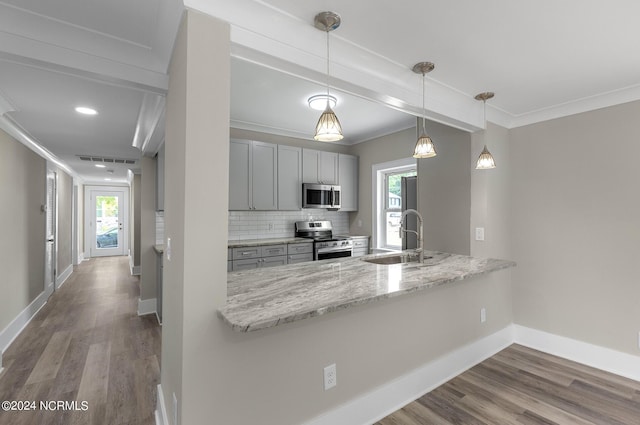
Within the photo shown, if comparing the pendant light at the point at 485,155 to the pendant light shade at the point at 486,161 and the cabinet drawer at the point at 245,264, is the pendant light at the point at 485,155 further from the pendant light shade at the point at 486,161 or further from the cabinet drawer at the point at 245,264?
the cabinet drawer at the point at 245,264

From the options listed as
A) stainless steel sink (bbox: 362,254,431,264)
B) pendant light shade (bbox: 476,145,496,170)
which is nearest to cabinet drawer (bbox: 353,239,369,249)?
stainless steel sink (bbox: 362,254,431,264)

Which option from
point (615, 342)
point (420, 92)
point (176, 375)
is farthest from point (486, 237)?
point (176, 375)

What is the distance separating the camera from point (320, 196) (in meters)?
4.55

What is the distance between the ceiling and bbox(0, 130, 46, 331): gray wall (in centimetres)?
75

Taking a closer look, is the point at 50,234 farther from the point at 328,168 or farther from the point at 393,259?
the point at 393,259

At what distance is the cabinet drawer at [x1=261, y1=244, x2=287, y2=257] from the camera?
383 centimetres

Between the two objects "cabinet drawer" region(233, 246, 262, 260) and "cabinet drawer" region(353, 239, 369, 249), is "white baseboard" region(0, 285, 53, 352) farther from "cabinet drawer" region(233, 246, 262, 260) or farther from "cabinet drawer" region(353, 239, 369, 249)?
"cabinet drawer" region(353, 239, 369, 249)

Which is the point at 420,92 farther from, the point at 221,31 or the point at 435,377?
the point at 435,377

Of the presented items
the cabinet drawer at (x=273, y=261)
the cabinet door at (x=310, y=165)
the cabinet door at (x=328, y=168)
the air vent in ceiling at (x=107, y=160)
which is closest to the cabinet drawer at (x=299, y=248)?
the cabinet drawer at (x=273, y=261)

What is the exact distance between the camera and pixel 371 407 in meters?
1.90

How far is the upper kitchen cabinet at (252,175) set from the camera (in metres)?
3.89

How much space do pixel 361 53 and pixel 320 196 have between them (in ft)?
9.06

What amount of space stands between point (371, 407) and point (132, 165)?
6069 mm

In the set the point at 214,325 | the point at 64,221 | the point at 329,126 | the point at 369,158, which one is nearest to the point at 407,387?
the point at 214,325
